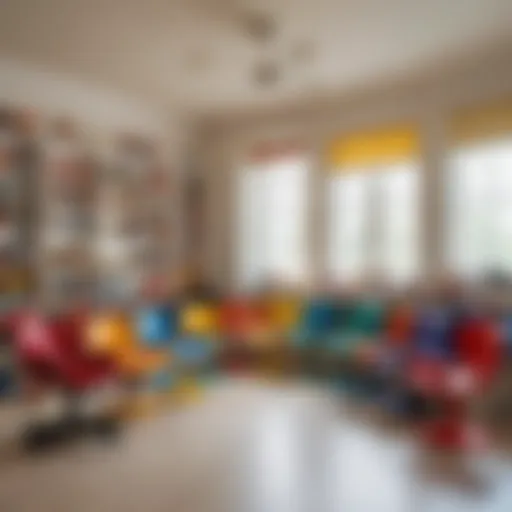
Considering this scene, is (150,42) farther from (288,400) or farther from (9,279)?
(288,400)

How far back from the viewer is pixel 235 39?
438cm

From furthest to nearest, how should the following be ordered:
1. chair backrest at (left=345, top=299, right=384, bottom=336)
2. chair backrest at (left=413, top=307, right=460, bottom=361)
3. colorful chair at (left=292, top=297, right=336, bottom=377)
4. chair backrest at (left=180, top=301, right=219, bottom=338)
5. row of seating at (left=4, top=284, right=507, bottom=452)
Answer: colorful chair at (left=292, top=297, right=336, bottom=377)
chair backrest at (left=180, top=301, right=219, bottom=338)
chair backrest at (left=345, top=299, right=384, bottom=336)
chair backrest at (left=413, top=307, right=460, bottom=361)
row of seating at (left=4, top=284, right=507, bottom=452)

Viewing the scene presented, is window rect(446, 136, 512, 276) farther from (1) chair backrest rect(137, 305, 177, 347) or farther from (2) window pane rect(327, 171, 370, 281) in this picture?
(1) chair backrest rect(137, 305, 177, 347)

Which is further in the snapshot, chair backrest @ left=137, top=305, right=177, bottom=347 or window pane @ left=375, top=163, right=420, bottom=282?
window pane @ left=375, top=163, right=420, bottom=282

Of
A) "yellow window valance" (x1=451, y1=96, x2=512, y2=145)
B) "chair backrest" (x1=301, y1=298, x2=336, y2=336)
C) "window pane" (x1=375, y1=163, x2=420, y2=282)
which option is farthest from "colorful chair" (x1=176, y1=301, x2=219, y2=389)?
"yellow window valance" (x1=451, y1=96, x2=512, y2=145)

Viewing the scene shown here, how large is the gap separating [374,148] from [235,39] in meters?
2.21

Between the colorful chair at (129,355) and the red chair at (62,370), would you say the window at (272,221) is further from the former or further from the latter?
the red chair at (62,370)

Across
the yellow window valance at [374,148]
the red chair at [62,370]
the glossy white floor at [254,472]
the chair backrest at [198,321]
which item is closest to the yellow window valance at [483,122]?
the yellow window valance at [374,148]

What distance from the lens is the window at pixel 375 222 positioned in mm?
5727

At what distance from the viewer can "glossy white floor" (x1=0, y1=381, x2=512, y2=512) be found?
3023mm

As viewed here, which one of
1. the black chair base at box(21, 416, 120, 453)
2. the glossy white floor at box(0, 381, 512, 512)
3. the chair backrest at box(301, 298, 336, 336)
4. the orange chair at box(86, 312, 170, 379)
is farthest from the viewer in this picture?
the chair backrest at box(301, 298, 336, 336)

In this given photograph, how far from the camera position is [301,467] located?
140 inches

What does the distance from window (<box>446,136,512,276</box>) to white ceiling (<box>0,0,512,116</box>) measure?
97 cm

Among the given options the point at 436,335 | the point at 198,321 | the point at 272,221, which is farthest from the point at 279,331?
the point at 436,335
